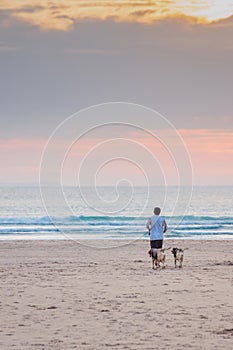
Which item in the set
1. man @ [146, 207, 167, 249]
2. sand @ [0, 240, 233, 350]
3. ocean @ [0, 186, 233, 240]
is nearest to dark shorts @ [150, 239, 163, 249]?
man @ [146, 207, 167, 249]

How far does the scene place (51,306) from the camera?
1305cm

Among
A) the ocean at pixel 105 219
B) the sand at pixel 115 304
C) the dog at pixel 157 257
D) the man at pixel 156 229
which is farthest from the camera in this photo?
the ocean at pixel 105 219

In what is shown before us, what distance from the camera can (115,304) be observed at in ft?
43.5

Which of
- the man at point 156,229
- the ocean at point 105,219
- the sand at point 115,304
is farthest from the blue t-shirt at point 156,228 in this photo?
the ocean at point 105,219

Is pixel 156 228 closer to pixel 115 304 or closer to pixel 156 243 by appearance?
pixel 156 243

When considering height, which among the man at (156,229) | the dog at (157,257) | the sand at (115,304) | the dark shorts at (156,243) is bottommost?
the sand at (115,304)

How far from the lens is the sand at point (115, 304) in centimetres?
1023

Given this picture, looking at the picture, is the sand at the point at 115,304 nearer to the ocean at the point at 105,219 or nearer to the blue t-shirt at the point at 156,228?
the blue t-shirt at the point at 156,228

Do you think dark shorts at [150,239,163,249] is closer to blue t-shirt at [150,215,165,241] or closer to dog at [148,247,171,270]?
blue t-shirt at [150,215,165,241]

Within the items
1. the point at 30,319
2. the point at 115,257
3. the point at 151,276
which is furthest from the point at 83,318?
the point at 115,257

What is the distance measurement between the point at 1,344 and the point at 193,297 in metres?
5.18

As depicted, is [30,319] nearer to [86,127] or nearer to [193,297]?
[193,297]

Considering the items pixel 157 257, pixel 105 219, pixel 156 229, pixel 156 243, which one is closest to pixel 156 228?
pixel 156 229

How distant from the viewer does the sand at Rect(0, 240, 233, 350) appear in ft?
33.6
